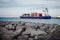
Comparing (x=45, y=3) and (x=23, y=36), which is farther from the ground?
(x=45, y=3)

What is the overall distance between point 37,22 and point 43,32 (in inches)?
8.3

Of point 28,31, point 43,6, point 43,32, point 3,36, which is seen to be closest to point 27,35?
point 28,31

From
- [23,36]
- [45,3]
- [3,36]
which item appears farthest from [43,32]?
[3,36]

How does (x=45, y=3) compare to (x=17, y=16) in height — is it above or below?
above

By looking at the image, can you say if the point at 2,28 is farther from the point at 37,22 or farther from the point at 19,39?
the point at 37,22

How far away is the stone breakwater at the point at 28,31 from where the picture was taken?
7.82ft

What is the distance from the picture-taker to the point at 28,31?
2449mm

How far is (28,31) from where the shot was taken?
245cm

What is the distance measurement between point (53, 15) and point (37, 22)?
313 millimetres

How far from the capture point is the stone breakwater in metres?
→ 2.38

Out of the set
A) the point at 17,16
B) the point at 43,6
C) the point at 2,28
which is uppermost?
the point at 43,6

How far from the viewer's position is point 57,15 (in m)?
2.39

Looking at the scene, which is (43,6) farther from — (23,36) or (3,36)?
(3,36)

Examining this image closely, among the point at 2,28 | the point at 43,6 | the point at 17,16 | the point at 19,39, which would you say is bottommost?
the point at 19,39
